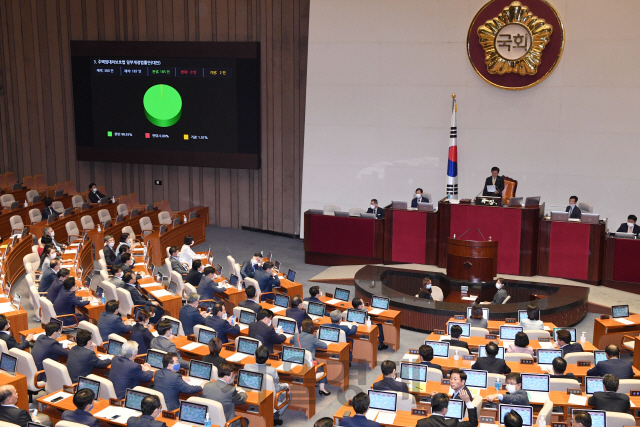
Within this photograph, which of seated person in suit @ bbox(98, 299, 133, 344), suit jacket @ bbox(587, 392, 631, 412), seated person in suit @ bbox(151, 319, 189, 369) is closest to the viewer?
suit jacket @ bbox(587, 392, 631, 412)

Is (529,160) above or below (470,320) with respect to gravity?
above

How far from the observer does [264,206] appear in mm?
18375

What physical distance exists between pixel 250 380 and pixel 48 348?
252cm

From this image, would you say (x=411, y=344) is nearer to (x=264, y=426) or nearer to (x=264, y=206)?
(x=264, y=426)

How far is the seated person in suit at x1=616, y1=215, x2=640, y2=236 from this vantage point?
12.9 m

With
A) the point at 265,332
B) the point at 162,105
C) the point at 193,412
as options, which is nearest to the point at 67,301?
the point at 265,332

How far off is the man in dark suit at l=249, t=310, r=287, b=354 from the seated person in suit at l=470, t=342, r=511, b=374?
8.08ft

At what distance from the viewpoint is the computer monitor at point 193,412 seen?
6504 millimetres

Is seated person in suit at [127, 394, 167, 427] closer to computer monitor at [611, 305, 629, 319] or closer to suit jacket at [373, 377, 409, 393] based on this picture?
suit jacket at [373, 377, 409, 393]

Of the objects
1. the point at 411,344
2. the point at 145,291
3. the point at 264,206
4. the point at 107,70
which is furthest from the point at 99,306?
the point at 107,70

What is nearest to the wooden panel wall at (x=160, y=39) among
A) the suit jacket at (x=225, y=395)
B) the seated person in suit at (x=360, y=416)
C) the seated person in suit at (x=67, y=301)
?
the seated person in suit at (x=67, y=301)

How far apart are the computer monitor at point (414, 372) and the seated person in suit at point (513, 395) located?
77 centimetres

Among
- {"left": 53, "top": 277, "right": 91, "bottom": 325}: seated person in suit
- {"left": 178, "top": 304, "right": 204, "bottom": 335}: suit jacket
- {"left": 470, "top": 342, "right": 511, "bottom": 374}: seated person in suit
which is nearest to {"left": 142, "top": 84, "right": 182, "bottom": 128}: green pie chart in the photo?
{"left": 53, "top": 277, "right": 91, "bottom": 325}: seated person in suit

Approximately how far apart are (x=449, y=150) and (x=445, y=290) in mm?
3613
